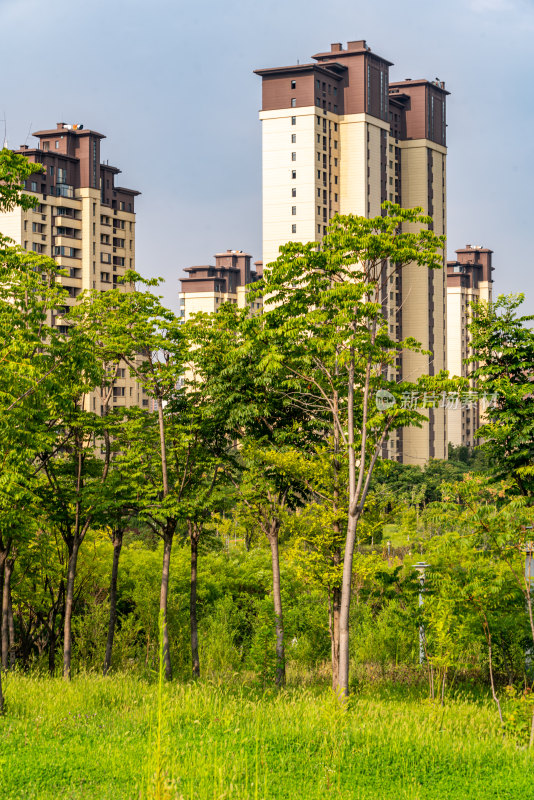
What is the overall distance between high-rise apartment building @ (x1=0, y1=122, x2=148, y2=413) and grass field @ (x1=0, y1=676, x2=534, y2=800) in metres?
69.9

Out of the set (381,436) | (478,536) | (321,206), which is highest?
(321,206)

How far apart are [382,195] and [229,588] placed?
2696 inches

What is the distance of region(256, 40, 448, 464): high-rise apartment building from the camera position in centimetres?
8781

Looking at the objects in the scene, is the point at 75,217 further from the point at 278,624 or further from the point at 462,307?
the point at 462,307

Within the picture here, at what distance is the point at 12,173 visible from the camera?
12961 mm

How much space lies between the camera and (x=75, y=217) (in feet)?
276

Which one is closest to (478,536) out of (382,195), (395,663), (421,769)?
(421,769)

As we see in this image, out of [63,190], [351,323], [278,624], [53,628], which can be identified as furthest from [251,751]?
[63,190]

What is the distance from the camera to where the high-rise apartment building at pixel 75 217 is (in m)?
81.2

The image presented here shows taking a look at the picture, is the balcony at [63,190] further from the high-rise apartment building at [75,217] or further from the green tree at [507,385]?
the green tree at [507,385]

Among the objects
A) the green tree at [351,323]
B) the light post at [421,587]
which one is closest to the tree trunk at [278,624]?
the light post at [421,587]

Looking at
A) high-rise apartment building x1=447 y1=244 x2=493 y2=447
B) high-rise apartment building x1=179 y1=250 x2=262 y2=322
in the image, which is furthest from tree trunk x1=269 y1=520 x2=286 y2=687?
high-rise apartment building x1=179 y1=250 x2=262 y2=322

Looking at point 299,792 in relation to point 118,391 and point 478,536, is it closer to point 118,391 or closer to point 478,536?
point 478,536

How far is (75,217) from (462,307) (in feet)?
247
